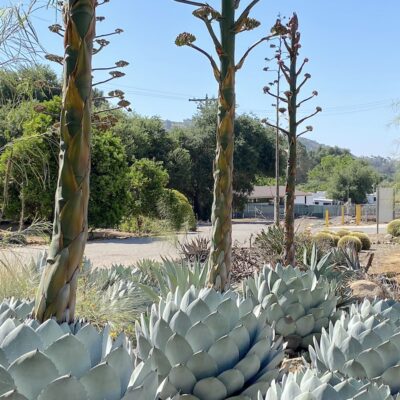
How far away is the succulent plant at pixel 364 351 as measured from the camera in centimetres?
288

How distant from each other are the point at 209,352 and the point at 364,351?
0.89 m

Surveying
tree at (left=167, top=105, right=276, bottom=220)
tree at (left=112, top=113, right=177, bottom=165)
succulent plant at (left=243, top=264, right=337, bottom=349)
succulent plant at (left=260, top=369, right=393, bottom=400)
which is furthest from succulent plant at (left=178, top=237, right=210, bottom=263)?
tree at (left=167, top=105, right=276, bottom=220)

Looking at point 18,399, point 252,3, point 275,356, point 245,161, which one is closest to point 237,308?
point 275,356

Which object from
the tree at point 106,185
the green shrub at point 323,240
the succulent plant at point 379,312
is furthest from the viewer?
the tree at point 106,185

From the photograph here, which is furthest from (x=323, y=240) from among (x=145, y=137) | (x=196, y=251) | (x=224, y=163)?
(x=145, y=137)

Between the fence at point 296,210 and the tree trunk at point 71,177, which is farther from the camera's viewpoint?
the fence at point 296,210

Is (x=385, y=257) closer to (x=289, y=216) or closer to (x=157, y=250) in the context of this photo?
(x=157, y=250)

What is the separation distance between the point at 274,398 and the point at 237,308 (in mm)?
815

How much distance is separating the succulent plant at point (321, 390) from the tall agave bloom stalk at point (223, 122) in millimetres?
2370

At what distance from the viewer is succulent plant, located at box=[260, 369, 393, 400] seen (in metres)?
2.06

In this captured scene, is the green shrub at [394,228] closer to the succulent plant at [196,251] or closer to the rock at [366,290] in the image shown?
the succulent plant at [196,251]

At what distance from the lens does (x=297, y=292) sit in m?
4.55

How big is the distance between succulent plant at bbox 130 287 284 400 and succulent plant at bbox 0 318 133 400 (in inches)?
22.9

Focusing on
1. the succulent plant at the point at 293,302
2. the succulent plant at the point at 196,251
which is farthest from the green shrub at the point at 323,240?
the succulent plant at the point at 293,302
